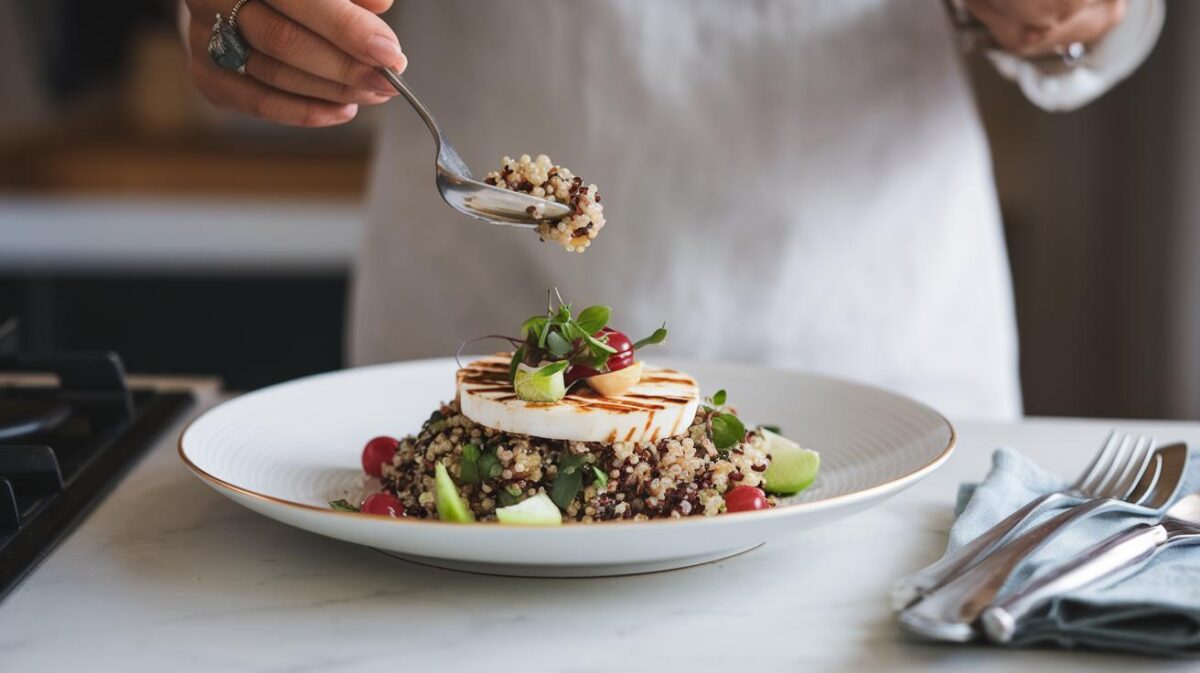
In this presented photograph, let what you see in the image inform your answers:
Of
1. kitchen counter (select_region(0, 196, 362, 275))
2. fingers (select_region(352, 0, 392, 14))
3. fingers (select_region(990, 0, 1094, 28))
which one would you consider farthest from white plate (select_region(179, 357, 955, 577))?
kitchen counter (select_region(0, 196, 362, 275))

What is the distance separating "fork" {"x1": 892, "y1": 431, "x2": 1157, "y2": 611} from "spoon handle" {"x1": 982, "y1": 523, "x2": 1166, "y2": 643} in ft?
0.17

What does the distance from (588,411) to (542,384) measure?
0.16 ft

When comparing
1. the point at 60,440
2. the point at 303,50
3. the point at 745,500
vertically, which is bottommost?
the point at 60,440

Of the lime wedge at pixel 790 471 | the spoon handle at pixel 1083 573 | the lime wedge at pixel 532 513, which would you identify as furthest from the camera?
the lime wedge at pixel 790 471

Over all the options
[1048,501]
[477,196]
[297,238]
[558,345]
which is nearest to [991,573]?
[1048,501]

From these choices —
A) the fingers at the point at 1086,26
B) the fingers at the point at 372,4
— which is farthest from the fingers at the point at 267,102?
the fingers at the point at 1086,26

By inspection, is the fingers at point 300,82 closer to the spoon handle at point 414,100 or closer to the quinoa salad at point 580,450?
the spoon handle at point 414,100

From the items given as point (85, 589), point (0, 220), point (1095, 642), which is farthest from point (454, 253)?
point (0, 220)

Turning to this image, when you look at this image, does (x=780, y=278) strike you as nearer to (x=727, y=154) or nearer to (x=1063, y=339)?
(x=727, y=154)

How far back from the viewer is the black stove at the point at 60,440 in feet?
3.12

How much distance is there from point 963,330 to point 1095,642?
1.07 metres

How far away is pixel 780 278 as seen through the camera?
5.69ft

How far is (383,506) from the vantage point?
39.9 inches

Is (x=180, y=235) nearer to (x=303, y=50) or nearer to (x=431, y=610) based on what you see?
(x=303, y=50)
